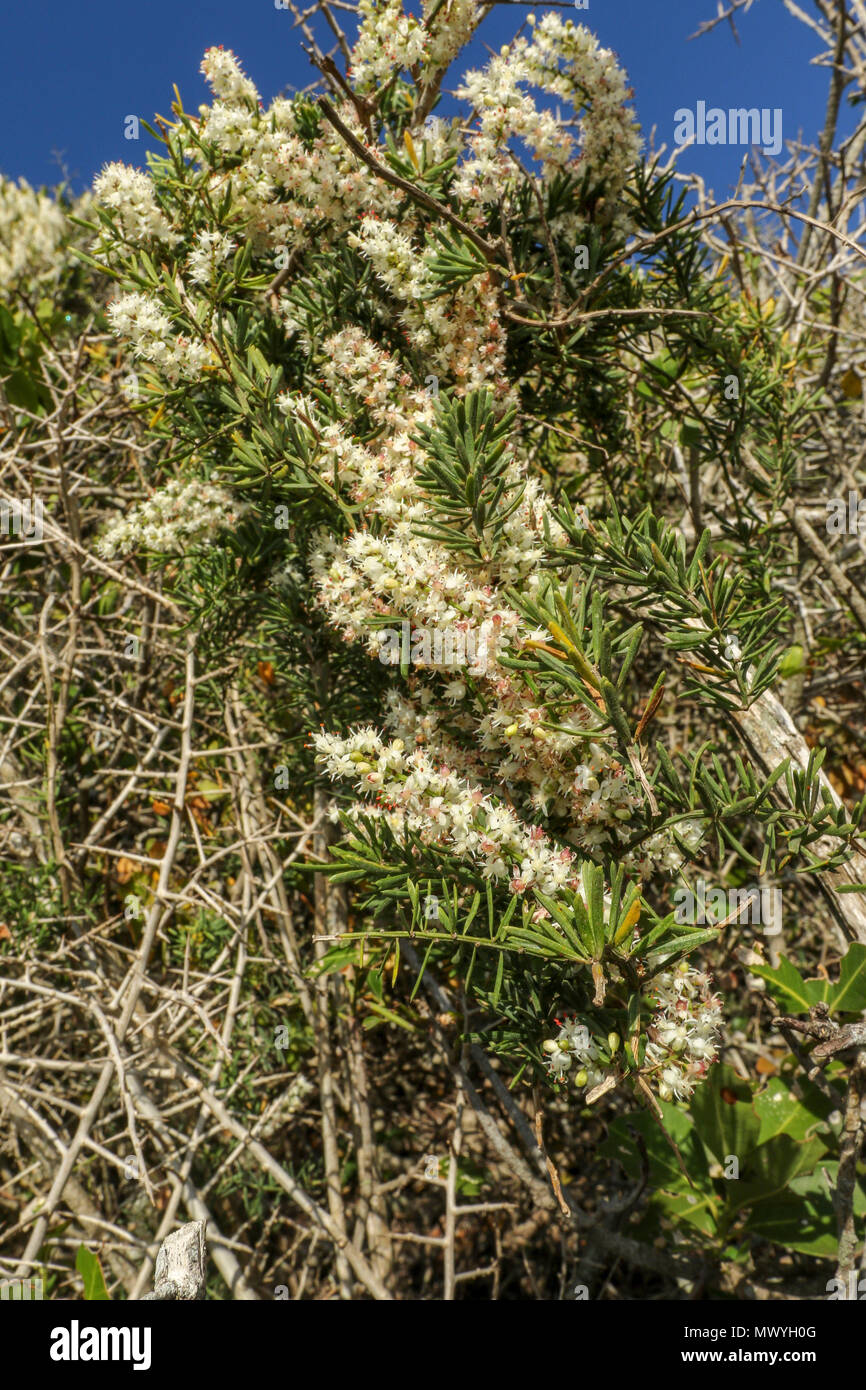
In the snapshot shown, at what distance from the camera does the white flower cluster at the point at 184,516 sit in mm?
1469

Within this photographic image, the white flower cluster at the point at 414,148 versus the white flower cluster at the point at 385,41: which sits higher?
the white flower cluster at the point at 385,41

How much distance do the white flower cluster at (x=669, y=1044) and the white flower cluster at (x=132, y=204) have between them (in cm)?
122

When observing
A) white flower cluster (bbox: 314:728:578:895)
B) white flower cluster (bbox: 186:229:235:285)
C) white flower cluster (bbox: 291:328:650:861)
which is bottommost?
white flower cluster (bbox: 314:728:578:895)

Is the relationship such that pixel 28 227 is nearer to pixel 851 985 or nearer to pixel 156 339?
pixel 156 339

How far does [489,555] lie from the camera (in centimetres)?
98

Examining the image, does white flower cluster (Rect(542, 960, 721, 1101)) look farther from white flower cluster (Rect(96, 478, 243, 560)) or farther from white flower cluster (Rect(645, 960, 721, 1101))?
white flower cluster (Rect(96, 478, 243, 560))

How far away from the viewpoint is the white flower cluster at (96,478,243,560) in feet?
4.82

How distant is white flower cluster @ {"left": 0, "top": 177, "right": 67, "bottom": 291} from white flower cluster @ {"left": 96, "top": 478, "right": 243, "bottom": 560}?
5.86 metres

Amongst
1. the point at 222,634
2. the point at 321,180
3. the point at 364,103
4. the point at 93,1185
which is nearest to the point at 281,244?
the point at 321,180

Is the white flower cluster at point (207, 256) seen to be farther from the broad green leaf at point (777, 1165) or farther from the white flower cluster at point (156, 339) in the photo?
the broad green leaf at point (777, 1165)

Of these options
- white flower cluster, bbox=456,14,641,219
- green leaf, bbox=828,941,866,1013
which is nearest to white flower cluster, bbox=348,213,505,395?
white flower cluster, bbox=456,14,641,219

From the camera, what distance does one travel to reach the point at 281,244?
1.38 meters

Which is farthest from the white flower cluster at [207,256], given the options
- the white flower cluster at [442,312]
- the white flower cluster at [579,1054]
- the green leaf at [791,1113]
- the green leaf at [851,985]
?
the green leaf at [791,1113]
